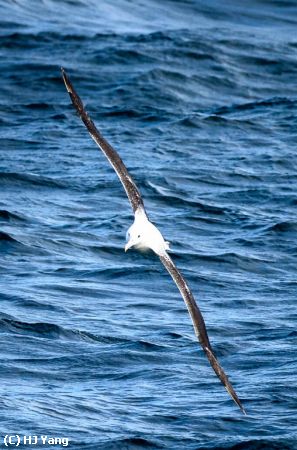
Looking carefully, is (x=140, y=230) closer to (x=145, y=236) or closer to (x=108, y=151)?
(x=145, y=236)

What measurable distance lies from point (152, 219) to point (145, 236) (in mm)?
7308

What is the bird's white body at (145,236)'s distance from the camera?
12383mm

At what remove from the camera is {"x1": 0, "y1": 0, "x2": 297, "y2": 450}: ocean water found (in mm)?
13211

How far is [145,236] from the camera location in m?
12.4

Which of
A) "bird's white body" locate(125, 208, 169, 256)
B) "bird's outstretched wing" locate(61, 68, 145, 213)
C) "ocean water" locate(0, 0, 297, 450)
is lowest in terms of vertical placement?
"ocean water" locate(0, 0, 297, 450)

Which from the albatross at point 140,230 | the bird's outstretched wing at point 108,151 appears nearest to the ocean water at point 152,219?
the albatross at point 140,230

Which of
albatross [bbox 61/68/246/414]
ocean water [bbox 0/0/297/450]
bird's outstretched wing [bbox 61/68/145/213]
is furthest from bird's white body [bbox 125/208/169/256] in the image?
ocean water [bbox 0/0/297/450]

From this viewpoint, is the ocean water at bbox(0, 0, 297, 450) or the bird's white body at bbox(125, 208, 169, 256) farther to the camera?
the ocean water at bbox(0, 0, 297, 450)

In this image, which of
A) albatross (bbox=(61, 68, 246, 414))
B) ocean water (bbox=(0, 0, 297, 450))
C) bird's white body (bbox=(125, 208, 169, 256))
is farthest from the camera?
ocean water (bbox=(0, 0, 297, 450))

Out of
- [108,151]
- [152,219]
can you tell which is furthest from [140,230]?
[152,219]

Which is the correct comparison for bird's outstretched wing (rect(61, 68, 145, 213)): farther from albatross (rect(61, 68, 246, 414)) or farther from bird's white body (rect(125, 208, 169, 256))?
bird's white body (rect(125, 208, 169, 256))

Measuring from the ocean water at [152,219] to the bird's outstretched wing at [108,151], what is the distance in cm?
220

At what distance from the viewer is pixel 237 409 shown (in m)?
13.2

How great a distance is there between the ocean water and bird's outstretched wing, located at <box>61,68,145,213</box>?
2.20m
